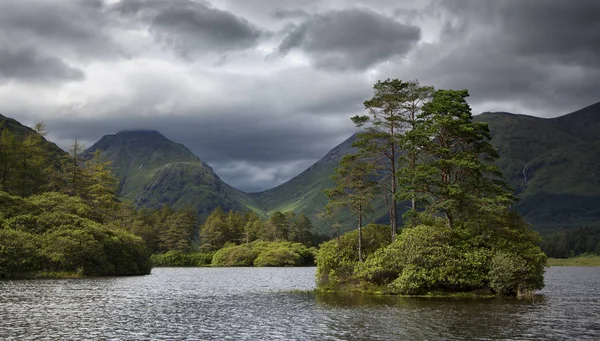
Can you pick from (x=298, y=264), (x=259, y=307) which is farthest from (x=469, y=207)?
(x=298, y=264)

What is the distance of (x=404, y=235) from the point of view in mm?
61875

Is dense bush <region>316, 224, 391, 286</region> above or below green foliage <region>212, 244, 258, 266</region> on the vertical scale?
above

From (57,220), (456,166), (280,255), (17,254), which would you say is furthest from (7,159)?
(456,166)

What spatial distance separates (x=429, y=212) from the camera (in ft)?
209

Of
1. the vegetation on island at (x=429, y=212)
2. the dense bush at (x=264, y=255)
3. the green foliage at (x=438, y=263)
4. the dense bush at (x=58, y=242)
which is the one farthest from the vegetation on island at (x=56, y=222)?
the green foliage at (x=438, y=263)

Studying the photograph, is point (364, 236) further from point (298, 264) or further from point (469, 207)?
point (298, 264)

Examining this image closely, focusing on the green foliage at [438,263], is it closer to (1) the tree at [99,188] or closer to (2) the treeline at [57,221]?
(2) the treeline at [57,221]

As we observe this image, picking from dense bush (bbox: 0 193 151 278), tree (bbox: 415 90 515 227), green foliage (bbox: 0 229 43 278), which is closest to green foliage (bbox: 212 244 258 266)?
dense bush (bbox: 0 193 151 278)

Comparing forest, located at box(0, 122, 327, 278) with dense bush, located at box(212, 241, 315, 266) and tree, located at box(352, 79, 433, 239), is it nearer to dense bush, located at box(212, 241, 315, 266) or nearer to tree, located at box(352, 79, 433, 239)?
dense bush, located at box(212, 241, 315, 266)

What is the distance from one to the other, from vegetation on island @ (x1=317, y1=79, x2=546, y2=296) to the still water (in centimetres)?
474

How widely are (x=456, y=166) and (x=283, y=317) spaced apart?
1331 inches

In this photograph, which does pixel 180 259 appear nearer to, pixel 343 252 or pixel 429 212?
pixel 343 252

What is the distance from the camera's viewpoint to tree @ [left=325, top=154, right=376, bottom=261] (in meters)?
66.9

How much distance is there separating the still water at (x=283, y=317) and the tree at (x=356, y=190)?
14038 millimetres
